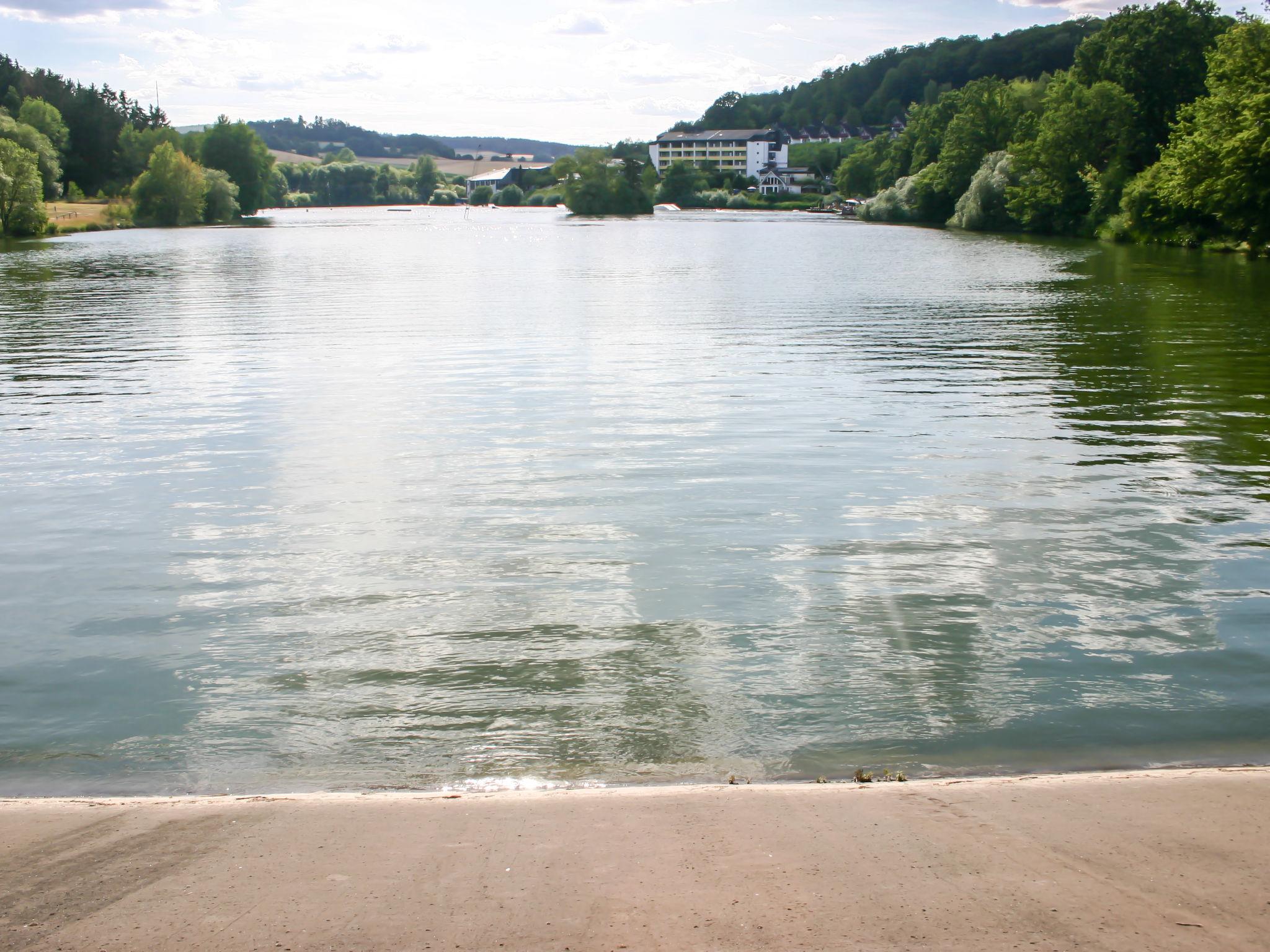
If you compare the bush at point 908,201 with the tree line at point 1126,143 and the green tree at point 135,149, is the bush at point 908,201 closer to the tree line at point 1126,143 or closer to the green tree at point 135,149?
the tree line at point 1126,143

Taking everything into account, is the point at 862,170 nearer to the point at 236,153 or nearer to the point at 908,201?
the point at 908,201

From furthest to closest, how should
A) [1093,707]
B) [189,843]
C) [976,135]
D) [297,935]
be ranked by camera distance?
[976,135] → [1093,707] → [189,843] → [297,935]

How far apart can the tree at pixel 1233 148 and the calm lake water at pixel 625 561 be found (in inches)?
1307

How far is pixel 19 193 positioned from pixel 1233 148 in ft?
276

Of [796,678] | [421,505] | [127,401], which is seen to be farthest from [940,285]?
[796,678]

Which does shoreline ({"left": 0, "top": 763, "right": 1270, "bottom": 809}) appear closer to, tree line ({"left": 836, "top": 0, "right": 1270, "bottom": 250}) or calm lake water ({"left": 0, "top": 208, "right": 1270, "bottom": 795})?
calm lake water ({"left": 0, "top": 208, "right": 1270, "bottom": 795})

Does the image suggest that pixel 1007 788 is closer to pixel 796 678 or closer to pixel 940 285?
pixel 796 678

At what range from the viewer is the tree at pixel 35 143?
104 meters

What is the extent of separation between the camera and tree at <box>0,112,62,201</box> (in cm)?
10394

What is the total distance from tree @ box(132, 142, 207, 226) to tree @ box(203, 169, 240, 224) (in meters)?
4.18

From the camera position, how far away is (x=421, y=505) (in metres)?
12.0

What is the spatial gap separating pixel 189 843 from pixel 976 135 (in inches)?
4363

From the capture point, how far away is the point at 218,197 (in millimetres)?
127500

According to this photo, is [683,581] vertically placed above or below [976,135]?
below
